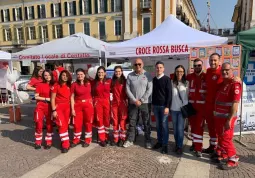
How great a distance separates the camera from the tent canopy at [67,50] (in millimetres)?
7512

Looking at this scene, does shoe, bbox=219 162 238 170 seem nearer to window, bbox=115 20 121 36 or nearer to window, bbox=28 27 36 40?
window, bbox=115 20 121 36

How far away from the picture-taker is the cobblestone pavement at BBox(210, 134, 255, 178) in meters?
3.70

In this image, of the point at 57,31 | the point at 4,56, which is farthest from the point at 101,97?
the point at 57,31

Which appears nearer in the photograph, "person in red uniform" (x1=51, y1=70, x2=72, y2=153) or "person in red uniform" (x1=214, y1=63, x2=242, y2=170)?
"person in red uniform" (x1=214, y1=63, x2=242, y2=170)

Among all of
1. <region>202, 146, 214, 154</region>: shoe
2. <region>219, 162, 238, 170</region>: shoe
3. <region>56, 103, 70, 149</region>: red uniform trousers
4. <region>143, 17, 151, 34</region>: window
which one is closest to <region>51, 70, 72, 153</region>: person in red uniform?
<region>56, 103, 70, 149</region>: red uniform trousers

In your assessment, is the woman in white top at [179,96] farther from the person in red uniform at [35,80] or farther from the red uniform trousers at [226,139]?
the person in red uniform at [35,80]

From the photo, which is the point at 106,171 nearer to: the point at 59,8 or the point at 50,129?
the point at 50,129

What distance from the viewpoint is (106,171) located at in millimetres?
3932

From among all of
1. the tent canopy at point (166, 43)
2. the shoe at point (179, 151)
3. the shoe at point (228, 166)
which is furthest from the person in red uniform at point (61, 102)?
the shoe at point (228, 166)

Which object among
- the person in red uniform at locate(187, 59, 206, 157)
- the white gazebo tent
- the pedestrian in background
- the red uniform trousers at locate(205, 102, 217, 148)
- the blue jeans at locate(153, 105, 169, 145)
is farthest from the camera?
the white gazebo tent

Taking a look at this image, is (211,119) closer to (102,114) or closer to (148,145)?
(148,145)

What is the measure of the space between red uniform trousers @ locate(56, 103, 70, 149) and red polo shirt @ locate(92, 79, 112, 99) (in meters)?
0.64

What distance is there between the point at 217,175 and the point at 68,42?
6.72 metres

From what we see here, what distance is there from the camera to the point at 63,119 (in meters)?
4.72
